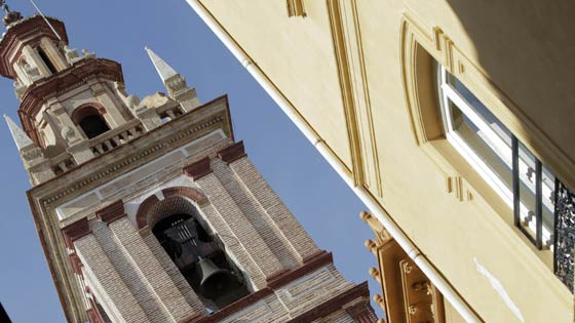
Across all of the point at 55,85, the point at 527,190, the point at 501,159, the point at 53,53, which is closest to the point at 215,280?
the point at 55,85

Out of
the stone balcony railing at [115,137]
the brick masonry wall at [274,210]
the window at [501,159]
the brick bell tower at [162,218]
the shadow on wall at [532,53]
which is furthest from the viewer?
the stone balcony railing at [115,137]

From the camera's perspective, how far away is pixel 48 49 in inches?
1471

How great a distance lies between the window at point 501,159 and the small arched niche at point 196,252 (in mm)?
20964

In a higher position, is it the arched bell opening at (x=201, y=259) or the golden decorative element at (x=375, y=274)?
the arched bell opening at (x=201, y=259)

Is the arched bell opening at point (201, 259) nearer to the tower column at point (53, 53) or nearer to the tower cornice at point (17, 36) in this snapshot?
the tower column at point (53, 53)

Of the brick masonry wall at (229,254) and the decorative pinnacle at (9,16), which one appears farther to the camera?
the decorative pinnacle at (9,16)

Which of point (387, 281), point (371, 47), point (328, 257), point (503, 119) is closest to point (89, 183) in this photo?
point (328, 257)

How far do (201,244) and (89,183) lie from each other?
3.02m

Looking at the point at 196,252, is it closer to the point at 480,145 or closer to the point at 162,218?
the point at 162,218

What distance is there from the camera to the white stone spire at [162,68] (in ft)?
114

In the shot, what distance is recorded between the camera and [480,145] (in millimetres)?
9609

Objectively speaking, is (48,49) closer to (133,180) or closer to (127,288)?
(133,180)

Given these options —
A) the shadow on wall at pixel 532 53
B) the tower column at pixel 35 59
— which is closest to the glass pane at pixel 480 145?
the shadow on wall at pixel 532 53

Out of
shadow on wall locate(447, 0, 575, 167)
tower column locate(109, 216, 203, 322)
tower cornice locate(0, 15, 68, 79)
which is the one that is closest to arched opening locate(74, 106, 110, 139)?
tower cornice locate(0, 15, 68, 79)
